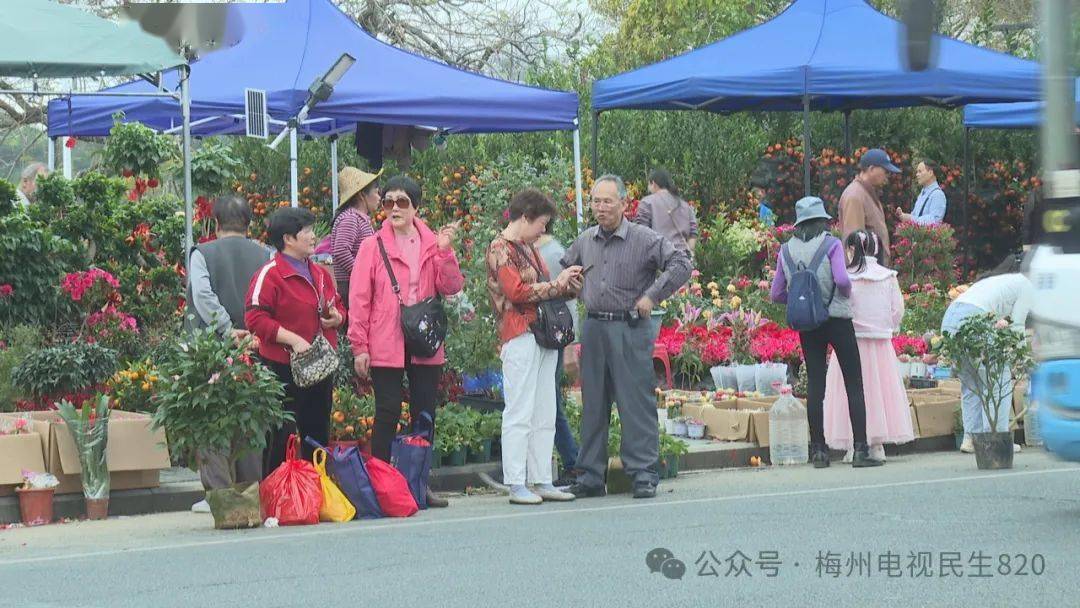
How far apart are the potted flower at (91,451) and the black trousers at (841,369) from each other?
528 cm

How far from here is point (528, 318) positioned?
426 inches

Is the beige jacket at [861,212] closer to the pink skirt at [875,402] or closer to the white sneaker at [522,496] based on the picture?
the pink skirt at [875,402]

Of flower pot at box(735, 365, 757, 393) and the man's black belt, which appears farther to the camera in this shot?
flower pot at box(735, 365, 757, 393)

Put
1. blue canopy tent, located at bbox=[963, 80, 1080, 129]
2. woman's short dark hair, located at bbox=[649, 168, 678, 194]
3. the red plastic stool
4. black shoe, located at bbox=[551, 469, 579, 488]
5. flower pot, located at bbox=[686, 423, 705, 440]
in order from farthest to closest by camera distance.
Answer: blue canopy tent, located at bbox=[963, 80, 1080, 129] → woman's short dark hair, located at bbox=[649, 168, 678, 194] → the red plastic stool → flower pot, located at bbox=[686, 423, 705, 440] → black shoe, located at bbox=[551, 469, 579, 488]

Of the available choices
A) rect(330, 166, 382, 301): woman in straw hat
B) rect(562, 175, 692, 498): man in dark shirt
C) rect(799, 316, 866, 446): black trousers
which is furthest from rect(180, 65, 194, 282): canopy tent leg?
rect(799, 316, 866, 446): black trousers

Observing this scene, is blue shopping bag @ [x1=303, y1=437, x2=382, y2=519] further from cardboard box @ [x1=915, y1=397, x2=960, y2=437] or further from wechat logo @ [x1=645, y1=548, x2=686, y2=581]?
cardboard box @ [x1=915, y1=397, x2=960, y2=437]

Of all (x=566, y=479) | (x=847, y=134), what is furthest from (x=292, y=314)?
(x=847, y=134)

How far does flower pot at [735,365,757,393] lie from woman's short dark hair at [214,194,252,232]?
578cm

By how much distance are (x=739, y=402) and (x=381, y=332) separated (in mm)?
4525

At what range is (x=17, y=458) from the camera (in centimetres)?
1053

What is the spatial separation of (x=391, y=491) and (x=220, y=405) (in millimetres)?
1190

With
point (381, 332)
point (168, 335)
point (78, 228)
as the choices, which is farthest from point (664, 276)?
point (78, 228)

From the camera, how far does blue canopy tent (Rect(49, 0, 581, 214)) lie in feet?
51.1

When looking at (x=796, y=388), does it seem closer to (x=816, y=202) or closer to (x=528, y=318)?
(x=816, y=202)
